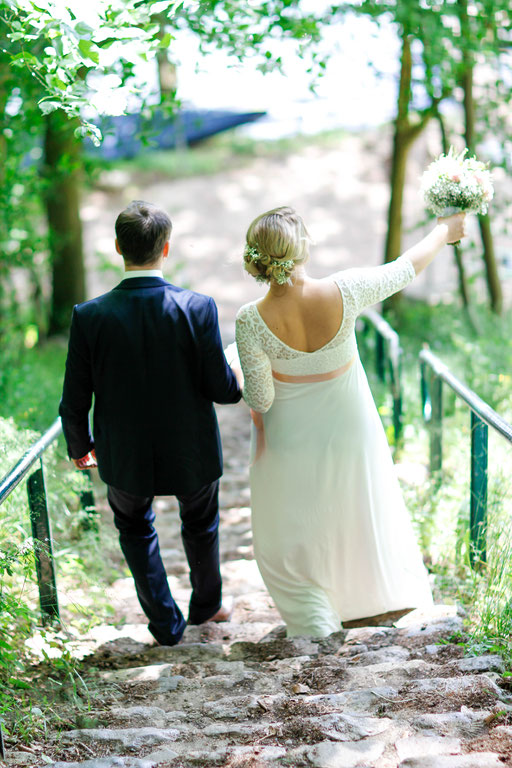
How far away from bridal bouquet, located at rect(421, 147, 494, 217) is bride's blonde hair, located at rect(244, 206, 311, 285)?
0.69 m

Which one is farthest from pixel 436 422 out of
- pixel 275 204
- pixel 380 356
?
pixel 275 204

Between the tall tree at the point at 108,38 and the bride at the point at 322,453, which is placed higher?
the tall tree at the point at 108,38

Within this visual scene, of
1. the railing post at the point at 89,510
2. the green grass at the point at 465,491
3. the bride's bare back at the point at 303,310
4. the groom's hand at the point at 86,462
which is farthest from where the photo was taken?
the railing post at the point at 89,510

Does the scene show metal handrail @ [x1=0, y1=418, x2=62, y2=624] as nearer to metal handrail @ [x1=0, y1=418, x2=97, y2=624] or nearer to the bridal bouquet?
metal handrail @ [x1=0, y1=418, x2=97, y2=624]

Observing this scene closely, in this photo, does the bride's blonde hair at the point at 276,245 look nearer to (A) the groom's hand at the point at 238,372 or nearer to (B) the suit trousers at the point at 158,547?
(A) the groom's hand at the point at 238,372

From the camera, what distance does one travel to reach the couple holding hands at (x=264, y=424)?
3.15m

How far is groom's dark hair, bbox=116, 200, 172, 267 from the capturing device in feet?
10.0

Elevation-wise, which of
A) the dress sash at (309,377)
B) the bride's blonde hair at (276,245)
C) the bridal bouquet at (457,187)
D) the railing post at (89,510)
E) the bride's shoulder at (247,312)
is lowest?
the railing post at (89,510)

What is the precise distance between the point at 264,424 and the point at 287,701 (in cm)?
137

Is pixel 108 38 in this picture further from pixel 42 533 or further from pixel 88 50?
pixel 42 533

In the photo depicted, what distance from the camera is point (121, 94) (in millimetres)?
2998

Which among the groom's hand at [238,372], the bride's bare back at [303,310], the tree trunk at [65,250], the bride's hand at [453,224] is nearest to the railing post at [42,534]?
the groom's hand at [238,372]

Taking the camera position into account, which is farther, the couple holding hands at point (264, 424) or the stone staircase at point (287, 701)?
the couple holding hands at point (264, 424)

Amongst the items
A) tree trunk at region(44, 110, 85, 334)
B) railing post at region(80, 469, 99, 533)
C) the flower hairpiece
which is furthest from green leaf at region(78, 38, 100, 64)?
tree trunk at region(44, 110, 85, 334)
